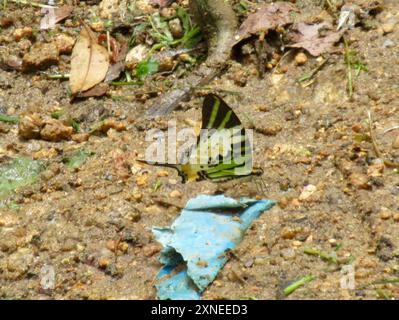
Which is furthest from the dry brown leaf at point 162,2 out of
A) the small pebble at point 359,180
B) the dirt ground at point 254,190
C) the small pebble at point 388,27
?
the small pebble at point 359,180

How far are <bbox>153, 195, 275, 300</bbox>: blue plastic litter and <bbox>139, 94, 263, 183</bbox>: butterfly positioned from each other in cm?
17

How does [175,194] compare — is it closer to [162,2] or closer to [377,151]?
[377,151]

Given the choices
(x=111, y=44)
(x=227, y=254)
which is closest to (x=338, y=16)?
(x=111, y=44)

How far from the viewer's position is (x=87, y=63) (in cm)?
335

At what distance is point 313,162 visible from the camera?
263 cm

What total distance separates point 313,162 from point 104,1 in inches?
62.3

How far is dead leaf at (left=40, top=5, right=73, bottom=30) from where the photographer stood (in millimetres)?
3572

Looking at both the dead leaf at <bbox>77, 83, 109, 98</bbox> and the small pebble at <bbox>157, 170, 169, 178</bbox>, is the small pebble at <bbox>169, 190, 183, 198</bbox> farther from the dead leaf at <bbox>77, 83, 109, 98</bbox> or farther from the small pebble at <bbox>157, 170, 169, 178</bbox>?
the dead leaf at <bbox>77, 83, 109, 98</bbox>

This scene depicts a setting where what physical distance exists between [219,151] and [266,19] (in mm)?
753

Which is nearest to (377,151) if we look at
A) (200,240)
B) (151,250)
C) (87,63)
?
(200,240)

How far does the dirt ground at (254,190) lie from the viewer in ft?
7.42

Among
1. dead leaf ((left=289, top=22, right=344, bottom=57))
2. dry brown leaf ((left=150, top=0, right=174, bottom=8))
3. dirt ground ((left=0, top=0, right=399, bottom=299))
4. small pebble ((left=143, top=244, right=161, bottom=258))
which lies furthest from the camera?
dry brown leaf ((left=150, top=0, right=174, bottom=8))

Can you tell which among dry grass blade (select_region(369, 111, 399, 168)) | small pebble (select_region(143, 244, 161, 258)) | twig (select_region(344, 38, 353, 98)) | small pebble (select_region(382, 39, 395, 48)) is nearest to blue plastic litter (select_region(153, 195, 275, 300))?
small pebble (select_region(143, 244, 161, 258))

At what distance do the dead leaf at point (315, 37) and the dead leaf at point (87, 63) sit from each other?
904mm
